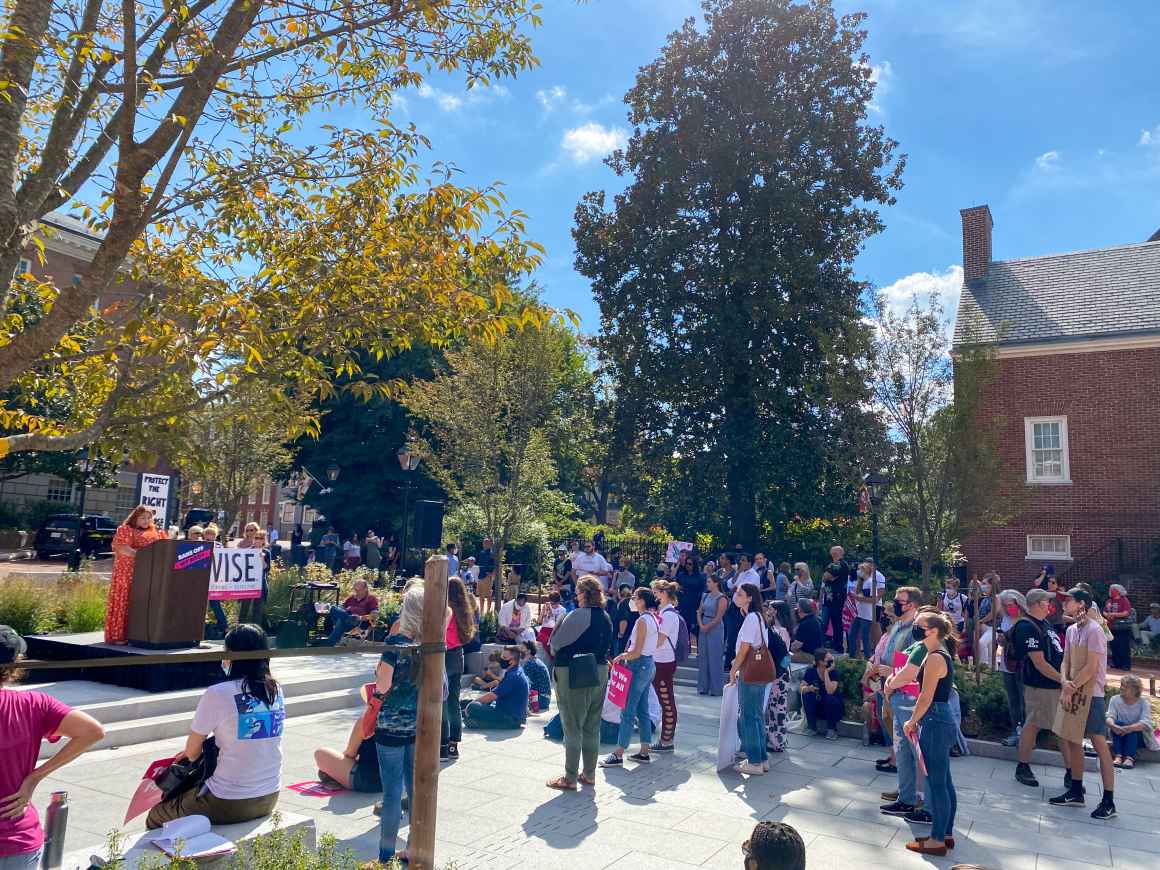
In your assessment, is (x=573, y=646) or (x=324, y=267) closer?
(x=324, y=267)

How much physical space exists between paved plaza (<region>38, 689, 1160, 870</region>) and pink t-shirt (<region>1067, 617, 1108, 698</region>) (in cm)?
119

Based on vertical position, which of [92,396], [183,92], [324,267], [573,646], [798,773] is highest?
[183,92]

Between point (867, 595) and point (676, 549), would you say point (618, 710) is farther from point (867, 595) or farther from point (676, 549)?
point (676, 549)

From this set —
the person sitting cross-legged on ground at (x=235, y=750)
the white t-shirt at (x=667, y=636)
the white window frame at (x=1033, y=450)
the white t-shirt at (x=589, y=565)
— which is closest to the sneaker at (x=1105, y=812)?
the white t-shirt at (x=667, y=636)

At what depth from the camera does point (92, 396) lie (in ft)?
22.0

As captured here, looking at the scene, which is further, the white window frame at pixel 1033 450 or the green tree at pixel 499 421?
the white window frame at pixel 1033 450

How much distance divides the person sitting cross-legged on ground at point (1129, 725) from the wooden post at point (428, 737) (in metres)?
9.14

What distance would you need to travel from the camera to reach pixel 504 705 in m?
10.2

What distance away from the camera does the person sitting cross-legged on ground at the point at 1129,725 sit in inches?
376

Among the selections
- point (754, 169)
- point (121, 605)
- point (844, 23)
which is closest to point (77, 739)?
point (121, 605)

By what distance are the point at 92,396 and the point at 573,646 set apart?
4667mm

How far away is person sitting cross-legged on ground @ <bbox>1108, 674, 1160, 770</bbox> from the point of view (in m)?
9.56

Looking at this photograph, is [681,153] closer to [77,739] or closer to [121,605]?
[121,605]

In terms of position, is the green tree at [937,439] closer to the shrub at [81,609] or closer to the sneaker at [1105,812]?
the sneaker at [1105,812]
